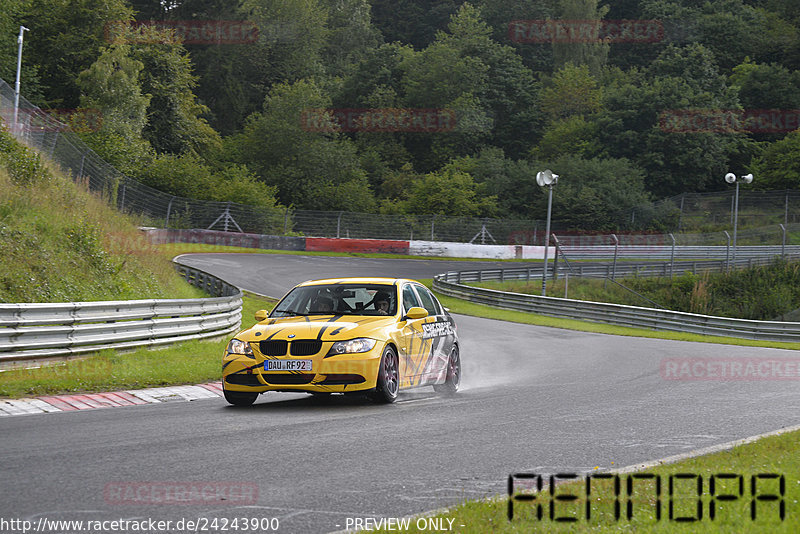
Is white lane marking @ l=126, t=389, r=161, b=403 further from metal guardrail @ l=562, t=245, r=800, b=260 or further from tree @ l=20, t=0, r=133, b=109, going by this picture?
tree @ l=20, t=0, r=133, b=109

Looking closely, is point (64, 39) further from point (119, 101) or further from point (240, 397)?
point (240, 397)

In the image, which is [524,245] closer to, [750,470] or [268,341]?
[268,341]

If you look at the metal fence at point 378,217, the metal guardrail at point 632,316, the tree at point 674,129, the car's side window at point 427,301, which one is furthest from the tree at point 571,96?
the car's side window at point 427,301

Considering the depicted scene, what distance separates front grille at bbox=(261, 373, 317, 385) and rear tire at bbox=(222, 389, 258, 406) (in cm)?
50

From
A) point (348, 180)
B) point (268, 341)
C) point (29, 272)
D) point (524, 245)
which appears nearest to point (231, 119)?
point (348, 180)

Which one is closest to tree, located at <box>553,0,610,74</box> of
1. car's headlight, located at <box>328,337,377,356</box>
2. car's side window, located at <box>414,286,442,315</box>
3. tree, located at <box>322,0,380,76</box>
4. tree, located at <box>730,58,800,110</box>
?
tree, located at <box>730,58,800,110</box>

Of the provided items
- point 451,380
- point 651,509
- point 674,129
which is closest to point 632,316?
point 451,380

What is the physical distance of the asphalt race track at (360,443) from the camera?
5.91m

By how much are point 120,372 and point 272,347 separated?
13.1ft

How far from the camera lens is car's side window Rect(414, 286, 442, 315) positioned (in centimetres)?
1326

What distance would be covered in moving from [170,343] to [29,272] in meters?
2.77

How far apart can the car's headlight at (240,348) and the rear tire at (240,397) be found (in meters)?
0.51

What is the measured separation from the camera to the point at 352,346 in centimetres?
1066

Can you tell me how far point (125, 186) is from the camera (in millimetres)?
45969
